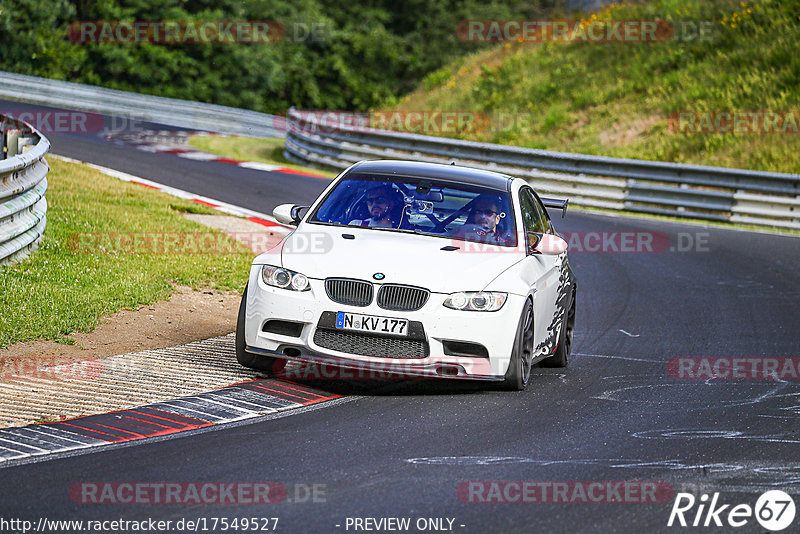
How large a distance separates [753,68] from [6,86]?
21.6 m

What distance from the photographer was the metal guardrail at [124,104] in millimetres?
34281

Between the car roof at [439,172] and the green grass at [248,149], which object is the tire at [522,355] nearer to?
the car roof at [439,172]

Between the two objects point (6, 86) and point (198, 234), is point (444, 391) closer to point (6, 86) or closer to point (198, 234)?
point (198, 234)

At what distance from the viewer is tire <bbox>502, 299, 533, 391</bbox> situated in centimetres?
809

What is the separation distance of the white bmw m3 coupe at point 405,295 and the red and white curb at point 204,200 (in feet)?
23.1

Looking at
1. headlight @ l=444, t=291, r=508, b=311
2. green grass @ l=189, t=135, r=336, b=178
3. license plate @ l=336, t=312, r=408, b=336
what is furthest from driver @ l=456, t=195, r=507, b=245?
green grass @ l=189, t=135, r=336, b=178

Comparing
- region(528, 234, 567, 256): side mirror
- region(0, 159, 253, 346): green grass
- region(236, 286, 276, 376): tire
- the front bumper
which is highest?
region(528, 234, 567, 256): side mirror

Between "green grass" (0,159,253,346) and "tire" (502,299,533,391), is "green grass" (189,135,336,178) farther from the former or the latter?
Result: "tire" (502,299,533,391)

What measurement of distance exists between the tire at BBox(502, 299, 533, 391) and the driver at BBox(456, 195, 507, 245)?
2.37 ft

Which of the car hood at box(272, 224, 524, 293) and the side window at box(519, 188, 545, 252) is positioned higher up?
the side window at box(519, 188, 545, 252)

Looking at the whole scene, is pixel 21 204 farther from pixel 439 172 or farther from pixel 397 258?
pixel 397 258

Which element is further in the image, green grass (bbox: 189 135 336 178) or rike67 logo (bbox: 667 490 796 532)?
green grass (bbox: 189 135 336 178)

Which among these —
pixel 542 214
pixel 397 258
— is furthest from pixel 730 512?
pixel 542 214

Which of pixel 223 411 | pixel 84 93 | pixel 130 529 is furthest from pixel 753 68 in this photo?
pixel 130 529
